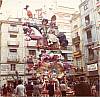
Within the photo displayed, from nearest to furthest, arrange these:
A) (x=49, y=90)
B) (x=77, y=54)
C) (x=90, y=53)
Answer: (x=49, y=90) < (x=90, y=53) < (x=77, y=54)

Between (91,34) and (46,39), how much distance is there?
236cm

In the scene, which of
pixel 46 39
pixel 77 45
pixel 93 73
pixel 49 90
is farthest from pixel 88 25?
pixel 49 90

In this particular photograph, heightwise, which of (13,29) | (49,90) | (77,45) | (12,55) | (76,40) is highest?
(13,29)

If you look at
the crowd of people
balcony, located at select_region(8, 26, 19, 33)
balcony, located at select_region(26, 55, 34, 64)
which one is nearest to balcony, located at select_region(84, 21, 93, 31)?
the crowd of people

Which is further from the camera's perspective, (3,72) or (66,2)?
(66,2)

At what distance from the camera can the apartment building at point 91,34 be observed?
12680 mm

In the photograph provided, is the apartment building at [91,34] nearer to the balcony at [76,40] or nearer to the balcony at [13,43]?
the balcony at [76,40]

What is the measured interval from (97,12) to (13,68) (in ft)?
15.9

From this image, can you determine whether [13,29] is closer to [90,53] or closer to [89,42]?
[89,42]

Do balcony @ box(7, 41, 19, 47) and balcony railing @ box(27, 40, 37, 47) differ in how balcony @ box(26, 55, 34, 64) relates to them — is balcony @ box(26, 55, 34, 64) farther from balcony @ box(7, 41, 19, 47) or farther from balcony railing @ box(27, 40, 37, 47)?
balcony @ box(7, 41, 19, 47)

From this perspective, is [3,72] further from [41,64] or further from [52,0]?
[52,0]

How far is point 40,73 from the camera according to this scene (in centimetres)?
1196

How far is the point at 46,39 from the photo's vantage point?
41.6ft

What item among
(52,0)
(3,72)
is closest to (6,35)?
(3,72)
